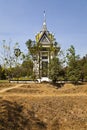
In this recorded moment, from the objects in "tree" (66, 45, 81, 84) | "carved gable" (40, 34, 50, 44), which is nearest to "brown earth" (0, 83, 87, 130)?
"tree" (66, 45, 81, 84)

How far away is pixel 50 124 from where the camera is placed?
17547 mm

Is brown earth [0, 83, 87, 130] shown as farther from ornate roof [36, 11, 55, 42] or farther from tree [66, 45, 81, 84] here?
ornate roof [36, 11, 55, 42]

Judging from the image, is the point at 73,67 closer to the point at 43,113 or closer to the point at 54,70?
the point at 54,70

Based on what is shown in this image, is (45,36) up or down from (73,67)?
up

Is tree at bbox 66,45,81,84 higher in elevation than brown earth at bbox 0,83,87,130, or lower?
higher

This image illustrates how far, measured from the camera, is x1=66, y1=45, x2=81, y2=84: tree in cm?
3059

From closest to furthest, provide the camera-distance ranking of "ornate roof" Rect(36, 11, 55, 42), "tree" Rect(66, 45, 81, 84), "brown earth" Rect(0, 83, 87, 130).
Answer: "brown earth" Rect(0, 83, 87, 130)
"tree" Rect(66, 45, 81, 84)
"ornate roof" Rect(36, 11, 55, 42)

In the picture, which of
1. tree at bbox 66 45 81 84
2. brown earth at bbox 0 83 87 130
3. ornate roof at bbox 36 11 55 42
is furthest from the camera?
ornate roof at bbox 36 11 55 42

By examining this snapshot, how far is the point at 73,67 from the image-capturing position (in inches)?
1236

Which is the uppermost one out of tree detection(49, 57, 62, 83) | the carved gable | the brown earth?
the carved gable

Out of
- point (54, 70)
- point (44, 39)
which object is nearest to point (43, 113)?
point (54, 70)

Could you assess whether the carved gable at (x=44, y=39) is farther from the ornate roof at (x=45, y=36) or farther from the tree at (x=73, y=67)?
the tree at (x=73, y=67)

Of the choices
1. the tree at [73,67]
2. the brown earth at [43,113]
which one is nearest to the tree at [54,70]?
the tree at [73,67]

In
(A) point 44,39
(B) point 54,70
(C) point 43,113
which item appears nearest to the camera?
(C) point 43,113
